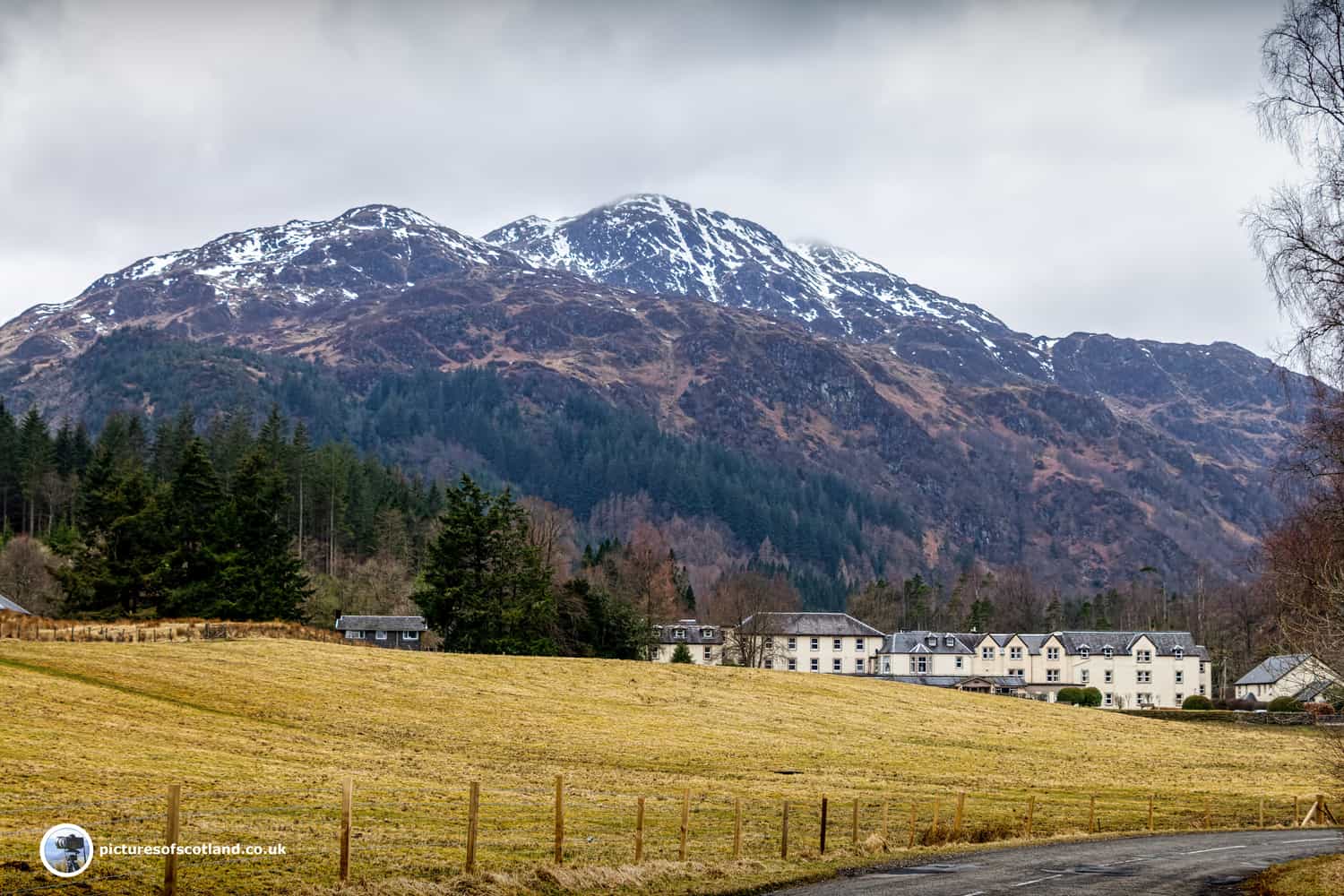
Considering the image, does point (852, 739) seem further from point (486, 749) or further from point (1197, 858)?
point (1197, 858)

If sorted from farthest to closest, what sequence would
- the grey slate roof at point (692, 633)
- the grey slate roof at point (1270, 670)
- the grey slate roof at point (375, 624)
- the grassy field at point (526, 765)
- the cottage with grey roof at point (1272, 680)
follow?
the grey slate roof at point (692, 633), the grey slate roof at point (1270, 670), the cottage with grey roof at point (1272, 680), the grey slate roof at point (375, 624), the grassy field at point (526, 765)

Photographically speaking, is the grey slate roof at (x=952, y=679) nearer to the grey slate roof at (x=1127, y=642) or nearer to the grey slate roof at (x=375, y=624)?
the grey slate roof at (x=1127, y=642)

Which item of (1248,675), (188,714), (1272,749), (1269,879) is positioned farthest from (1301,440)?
(1248,675)

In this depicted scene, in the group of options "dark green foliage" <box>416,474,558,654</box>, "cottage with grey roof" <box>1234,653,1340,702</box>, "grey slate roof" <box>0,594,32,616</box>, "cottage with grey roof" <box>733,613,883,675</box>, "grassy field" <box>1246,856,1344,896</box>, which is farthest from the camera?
"cottage with grey roof" <box>733,613,883,675</box>

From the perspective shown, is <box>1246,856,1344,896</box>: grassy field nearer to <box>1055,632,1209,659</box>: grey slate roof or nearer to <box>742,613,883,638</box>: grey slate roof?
<box>742,613,883,638</box>: grey slate roof

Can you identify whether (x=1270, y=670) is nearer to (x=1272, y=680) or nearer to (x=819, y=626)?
(x=1272, y=680)

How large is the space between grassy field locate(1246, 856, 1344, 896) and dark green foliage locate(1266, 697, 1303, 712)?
102m

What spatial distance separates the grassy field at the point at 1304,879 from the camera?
25500 mm

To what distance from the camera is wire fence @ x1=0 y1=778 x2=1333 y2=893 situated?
80.0ft

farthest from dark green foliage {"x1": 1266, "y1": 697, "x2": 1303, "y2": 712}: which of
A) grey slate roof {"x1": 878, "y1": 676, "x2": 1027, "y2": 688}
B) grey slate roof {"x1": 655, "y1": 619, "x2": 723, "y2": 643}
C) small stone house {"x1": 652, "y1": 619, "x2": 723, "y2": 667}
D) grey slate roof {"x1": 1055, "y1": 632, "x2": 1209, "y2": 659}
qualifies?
grey slate roof {"x1": 655, "y1": 619, "x2": 723, "y2": 643}

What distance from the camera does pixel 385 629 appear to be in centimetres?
13050

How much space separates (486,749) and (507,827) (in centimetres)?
2376

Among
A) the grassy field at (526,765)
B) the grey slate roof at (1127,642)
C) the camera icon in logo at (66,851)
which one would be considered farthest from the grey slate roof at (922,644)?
the camera icon in logo at (66,851)

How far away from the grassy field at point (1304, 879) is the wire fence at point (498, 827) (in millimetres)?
10155
